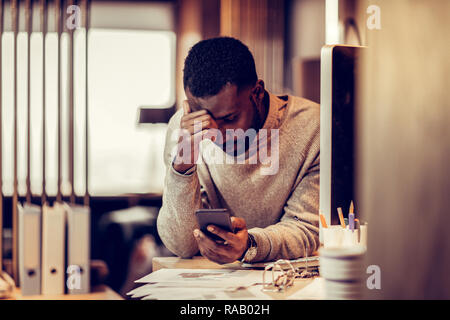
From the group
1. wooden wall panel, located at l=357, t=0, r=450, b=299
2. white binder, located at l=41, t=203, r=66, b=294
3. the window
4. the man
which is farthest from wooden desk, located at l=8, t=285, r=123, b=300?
the window

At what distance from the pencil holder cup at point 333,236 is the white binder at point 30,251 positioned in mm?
1001

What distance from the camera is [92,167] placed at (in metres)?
3.34

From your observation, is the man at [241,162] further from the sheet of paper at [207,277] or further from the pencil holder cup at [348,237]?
the pencil holder cup at [348,237]

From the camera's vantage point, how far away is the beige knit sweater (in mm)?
1251

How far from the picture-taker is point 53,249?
1.58m

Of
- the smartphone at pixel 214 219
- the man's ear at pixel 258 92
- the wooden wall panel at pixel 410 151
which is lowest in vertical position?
the smartphone at pixel 214 219

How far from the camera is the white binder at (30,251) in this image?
5.19ft

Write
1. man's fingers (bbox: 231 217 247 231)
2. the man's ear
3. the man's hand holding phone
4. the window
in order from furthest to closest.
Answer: the window → the man's ear → the man's hand holding phone → man's fingers (bbox: 231 217 247 231)

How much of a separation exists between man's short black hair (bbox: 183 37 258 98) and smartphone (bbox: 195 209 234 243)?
33 centimetres

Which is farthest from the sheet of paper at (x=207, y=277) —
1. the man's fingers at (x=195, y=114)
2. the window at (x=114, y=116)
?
the window at (x=114, y=116)

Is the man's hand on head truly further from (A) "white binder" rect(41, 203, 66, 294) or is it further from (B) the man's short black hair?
(A) "white binder" rect(41, 203, 66, 294)

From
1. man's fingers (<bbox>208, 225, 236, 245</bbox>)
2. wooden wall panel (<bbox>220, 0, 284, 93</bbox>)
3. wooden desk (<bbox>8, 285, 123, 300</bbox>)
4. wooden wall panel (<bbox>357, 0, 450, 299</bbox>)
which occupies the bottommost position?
wooden desk (<bbox>8, 285, 123, 300</bbox>)
